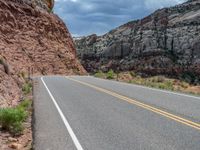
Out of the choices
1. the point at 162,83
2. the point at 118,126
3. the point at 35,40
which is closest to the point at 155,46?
the point at 35,40

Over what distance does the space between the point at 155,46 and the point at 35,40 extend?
37.7 m

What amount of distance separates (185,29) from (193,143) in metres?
87.1

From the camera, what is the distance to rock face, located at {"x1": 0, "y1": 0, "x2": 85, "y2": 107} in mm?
57625

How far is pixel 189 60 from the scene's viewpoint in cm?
8512

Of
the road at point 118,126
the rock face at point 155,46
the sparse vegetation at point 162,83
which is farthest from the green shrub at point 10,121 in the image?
the rock face at point 155,46

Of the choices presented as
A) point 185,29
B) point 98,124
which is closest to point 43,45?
point 185,29

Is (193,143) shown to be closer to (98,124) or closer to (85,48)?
(98,124)

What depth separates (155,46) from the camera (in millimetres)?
94688

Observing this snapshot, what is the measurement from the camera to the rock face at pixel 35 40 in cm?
5762

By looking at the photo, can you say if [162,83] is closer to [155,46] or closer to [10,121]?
[10,121]

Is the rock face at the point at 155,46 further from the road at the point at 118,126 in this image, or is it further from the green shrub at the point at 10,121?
the green shrub at the point at 10,121

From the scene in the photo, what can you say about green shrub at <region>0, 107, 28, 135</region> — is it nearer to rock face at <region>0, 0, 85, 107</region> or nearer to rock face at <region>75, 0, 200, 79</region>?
rock face at <region>0, 0, 85, 107</region>

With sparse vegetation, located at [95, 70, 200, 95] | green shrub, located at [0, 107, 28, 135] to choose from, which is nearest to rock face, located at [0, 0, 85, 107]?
sparse vegetation, located at [95, 70, 200, 95]

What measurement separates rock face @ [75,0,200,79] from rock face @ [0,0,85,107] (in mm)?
20954
